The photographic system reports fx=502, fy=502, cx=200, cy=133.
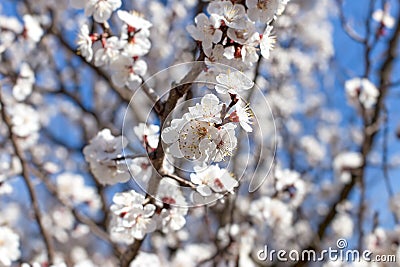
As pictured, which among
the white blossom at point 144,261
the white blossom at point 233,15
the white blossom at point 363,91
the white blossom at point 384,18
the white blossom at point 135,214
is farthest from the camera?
the white blossom at point 363,91

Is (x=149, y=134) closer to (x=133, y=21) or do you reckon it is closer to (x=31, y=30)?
(x=133, y=21)

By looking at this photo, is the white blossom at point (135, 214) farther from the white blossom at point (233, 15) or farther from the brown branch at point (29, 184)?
the brown branch at point (29, 184)

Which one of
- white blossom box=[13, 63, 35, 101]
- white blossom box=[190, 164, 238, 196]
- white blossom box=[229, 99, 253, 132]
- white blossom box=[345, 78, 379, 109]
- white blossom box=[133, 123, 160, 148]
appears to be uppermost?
white blossom box=[229, 99, 253, 132]

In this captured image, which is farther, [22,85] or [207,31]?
[22,85]

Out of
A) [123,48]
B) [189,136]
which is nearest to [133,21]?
[123,48]

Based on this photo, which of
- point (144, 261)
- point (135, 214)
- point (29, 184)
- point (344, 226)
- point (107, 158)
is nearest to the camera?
point (135, 214)

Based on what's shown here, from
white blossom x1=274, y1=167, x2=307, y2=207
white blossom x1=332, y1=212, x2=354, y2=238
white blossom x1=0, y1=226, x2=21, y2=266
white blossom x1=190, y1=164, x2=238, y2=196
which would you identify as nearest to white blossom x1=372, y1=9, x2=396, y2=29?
white blossom x1=274, y1=167, x2=307, y2=207

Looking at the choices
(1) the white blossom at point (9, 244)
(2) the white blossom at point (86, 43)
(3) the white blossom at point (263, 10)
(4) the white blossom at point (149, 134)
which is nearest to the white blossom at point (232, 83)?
(3) the white blossom at point (263, 10)

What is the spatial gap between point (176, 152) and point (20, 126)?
1.45 m

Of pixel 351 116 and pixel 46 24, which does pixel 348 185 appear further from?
pixel 46 24

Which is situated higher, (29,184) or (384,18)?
(384,18)

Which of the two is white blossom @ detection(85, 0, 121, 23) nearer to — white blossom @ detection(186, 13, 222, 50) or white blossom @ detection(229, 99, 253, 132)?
white blossom @ detection(186, 13, 222, 50)

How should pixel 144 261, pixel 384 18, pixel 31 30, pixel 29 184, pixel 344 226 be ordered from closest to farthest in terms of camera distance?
pixel 144 261 → pixel 29 184 → pixel 31 30 → pixel 384 18 → pixel 344 226

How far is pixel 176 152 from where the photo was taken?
1.14 m
